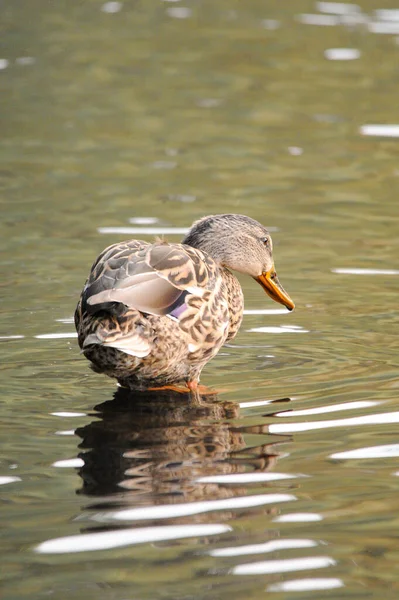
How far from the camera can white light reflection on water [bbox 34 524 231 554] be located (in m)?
5.17

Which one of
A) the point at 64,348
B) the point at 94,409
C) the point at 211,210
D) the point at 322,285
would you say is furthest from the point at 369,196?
the point at 94,409

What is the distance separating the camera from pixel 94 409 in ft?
23.7

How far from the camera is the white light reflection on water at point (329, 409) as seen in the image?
7.02 metres

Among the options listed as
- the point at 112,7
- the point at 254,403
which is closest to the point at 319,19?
the point at 112,7

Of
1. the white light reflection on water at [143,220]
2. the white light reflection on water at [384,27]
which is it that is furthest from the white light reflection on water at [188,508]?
the white light reflection on water at [384,27]

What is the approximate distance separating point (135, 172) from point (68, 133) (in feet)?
6.14

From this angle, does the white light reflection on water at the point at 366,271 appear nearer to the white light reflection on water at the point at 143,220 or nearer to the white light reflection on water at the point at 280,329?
the white light reflection on water at the point at 280,329

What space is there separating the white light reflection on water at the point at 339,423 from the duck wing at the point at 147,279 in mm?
885

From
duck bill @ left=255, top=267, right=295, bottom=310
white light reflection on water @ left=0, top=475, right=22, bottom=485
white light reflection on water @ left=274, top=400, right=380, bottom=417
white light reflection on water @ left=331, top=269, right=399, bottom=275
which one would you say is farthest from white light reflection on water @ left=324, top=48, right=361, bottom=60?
white light reflection on water @ left=0, top=475, right=22, bottom=485

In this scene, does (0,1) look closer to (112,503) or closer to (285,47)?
(285,47)

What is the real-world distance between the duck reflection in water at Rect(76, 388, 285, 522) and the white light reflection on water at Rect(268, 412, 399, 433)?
0.11m

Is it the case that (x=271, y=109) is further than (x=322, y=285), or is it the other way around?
(x=271, y=109)

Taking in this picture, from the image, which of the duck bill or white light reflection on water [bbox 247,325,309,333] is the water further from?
the duck bill

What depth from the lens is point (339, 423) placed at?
686 centimetres
